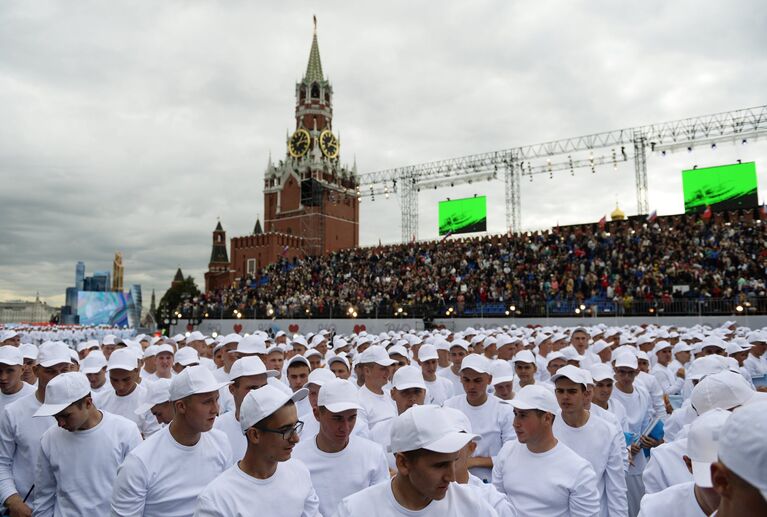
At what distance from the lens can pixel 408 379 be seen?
5.88 m

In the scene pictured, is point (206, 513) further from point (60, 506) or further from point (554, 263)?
point (554, 263)

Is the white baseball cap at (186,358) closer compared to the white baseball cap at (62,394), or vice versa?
the white baseball cap at (62,394)

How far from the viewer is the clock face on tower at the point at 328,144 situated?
99.7 m

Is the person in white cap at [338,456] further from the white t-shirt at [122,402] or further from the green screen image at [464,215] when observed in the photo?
the green screen image at [464,215]

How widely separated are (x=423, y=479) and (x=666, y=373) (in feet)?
31.1

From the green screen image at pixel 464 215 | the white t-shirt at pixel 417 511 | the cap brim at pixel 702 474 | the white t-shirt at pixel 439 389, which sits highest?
the green screen image at pixel 464 215

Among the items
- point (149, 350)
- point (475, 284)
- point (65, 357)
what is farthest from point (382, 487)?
point (475, 284)

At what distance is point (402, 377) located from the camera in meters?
5.91

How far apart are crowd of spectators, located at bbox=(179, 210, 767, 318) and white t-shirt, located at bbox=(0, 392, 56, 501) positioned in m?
26.3

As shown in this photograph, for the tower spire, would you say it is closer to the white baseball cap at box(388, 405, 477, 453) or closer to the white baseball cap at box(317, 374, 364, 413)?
the white baseball cap at box(317, 374, 364, 413)

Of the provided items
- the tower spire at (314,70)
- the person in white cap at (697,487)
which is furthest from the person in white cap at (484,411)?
the tower spire at (314,70)

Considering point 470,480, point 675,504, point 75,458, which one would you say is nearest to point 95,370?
point 75,458

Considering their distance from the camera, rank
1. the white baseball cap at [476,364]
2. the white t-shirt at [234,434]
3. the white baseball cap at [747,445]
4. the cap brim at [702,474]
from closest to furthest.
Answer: the white baseball cap at [747,445]
the cap brim at [702,474]
the white t-shirt at [234,434]
the white baseball cap at [476,364]

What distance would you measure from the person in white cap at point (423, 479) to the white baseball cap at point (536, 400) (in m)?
1.35
